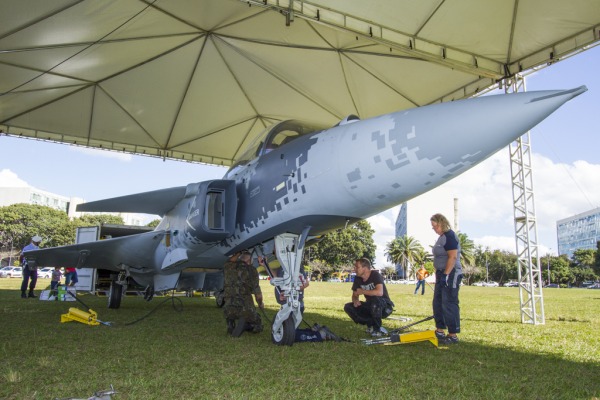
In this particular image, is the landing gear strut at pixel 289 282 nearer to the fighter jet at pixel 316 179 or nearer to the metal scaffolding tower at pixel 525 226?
the fighter jet at pixel 316 179

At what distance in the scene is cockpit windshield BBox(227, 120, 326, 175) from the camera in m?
5.78

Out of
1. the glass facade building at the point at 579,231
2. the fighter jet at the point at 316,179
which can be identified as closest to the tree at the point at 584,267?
the glass facade building at the point at 579,231

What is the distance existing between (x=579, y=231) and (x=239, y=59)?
490ft

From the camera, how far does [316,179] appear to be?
15.2 ft

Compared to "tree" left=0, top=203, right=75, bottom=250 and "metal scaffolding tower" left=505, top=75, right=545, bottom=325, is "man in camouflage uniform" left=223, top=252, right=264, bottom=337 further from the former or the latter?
"tree" left=0, top=203, right=75, bottom=250

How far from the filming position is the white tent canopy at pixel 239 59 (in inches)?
324

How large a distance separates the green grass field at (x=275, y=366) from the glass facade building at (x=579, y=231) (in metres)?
138

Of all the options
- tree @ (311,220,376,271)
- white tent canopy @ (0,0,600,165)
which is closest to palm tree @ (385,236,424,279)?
tree @ (311,220,376,271)

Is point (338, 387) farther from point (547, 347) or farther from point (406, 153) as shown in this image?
point (547, 347)

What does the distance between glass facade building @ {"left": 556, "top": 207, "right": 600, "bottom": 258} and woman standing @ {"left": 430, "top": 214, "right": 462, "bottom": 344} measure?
137 m

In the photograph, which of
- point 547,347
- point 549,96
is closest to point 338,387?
point 549,96

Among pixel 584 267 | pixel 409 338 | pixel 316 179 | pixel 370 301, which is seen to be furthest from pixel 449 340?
pixel 584 267

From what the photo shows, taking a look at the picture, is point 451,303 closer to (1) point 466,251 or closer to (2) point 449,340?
(2) point 449,340

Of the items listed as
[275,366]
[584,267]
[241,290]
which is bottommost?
[275,366]
